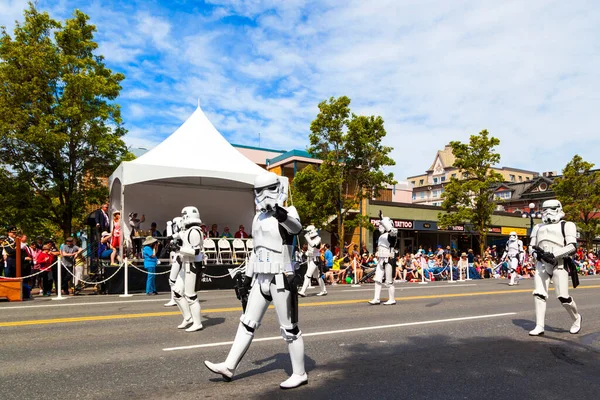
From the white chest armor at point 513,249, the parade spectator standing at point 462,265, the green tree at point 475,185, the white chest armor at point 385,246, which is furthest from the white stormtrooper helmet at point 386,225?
the green tree at point 475,185

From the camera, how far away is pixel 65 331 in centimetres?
774

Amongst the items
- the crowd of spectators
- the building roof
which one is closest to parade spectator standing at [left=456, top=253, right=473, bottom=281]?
the crowd of spectators

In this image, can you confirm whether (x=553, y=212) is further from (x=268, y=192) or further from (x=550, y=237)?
(x=268, y=192)

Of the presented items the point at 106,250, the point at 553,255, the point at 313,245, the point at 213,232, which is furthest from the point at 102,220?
the point at 553,255

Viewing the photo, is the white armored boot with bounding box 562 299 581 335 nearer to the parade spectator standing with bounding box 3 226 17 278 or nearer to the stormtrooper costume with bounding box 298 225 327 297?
the stormtrooper costume with bounding box 298 225 327 297

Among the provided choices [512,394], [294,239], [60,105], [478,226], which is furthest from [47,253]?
[478,226]

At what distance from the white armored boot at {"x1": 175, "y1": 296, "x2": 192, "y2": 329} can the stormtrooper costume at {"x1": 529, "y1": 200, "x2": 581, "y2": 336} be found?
224 inches

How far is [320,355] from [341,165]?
701 inches

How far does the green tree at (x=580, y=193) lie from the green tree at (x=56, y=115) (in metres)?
34.5

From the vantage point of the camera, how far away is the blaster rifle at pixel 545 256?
7.22 meters

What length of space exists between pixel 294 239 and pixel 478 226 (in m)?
27.7

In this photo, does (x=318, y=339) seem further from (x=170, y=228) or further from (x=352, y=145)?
(x=352, y=145)

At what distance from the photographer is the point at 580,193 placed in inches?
A: 1468

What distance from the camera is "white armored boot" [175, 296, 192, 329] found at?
25.7 ft
